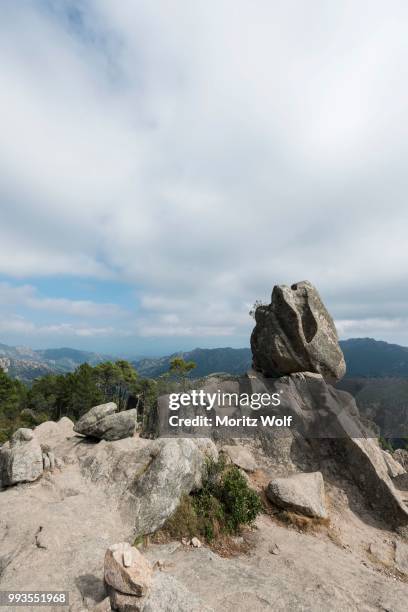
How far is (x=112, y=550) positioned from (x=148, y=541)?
5.91m

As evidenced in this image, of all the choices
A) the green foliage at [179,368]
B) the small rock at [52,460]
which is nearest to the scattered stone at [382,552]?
the small rock at [52,460]

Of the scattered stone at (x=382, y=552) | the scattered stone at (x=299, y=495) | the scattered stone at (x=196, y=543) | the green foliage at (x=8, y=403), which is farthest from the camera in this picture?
the green foliage at (x=8, y=403)

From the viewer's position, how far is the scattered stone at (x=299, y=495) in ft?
66.5

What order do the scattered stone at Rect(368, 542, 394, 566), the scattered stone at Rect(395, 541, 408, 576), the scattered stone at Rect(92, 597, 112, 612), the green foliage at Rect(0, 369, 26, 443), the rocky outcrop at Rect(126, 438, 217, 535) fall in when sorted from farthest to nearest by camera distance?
1. the green foliage at Rect(0, 369, 26, 443)
2. the scattered stone at Rect(368, 542, 394, 566)
3. the scattered stone at Rect(395, 541, 408, 576)
4. the rocky outcrop at Rect(126, 438, 217, 535)
5. the scattered stone at Rect(92, 597, 112, 612)

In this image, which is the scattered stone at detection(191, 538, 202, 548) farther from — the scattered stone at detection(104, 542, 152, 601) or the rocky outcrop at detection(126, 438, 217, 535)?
the scattered stone at detection(104, 542, 152, 601)

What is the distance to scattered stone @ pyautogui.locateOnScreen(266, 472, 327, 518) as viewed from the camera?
66.5 feet

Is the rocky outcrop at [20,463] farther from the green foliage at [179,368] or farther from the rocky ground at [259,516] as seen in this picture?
the green foliage at [179,368]

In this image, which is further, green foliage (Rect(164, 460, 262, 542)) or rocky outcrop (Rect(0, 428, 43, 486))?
rocky outcrop (Rect(0, 428, 43, 486))

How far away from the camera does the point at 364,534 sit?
21.0m

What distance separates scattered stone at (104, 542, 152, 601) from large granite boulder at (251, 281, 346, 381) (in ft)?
73.7

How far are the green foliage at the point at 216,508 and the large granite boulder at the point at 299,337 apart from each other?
13.0m

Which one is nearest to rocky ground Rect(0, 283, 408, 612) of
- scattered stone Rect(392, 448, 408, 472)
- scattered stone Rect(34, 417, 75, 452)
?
scattered stone Rect(34, 417, 75, 452)

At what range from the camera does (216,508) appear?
1889 centimetres

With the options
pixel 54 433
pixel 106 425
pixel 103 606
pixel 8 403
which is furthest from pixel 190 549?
pixel 8 403
